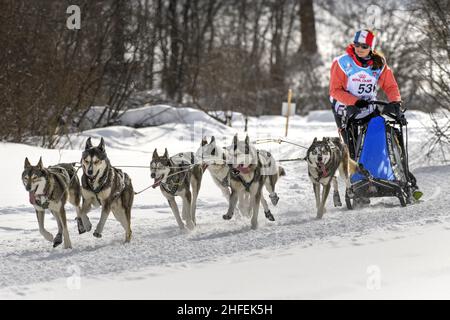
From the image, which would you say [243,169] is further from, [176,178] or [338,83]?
[338,83]

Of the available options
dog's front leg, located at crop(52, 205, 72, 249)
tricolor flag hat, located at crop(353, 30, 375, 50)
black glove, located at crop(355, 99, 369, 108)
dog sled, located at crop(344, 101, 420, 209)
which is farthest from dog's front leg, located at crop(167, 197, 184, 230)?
tricolor flag hat, located at crop(353, 30, 375, 50)

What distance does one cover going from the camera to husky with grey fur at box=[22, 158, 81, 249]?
556cm

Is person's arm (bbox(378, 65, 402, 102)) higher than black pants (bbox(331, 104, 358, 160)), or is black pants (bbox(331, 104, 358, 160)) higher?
person's arm (bbox(378, 65, 402, 102))

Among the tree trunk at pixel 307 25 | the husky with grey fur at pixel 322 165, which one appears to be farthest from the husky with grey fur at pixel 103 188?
the tree trunk at pixel 307 25

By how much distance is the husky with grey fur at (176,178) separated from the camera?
6.44 metres

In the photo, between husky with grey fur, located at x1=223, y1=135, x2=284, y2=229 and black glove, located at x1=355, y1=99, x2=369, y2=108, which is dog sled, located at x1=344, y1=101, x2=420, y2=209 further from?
husky with grey fur, located at x1=223, y1=135, x2=284, y2=229

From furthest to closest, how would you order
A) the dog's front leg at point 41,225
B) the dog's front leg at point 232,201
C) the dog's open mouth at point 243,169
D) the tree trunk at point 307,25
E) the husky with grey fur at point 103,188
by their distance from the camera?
the tree trunk at point 307,25 → the dog's front leg at point 232,201 → the dog's open mouth at point 243,169 → the dog's front leg at point 41,225 → the husky with grey fur at point 103,188

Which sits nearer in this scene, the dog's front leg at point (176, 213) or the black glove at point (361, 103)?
the dog's front leg at point (176, 213)

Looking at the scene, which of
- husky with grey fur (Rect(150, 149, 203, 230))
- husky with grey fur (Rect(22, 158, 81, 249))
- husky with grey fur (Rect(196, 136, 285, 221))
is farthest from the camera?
husky with grey fur (Rect(196, 136, 285, 221))

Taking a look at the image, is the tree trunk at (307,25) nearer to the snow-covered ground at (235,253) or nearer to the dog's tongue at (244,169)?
the snow-covered ground at (235,253)

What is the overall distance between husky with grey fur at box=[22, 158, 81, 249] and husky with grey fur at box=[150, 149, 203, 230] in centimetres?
75

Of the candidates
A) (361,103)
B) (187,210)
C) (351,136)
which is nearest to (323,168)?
(351,136)

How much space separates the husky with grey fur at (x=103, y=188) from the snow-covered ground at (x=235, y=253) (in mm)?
224

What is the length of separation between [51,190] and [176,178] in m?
1.25
